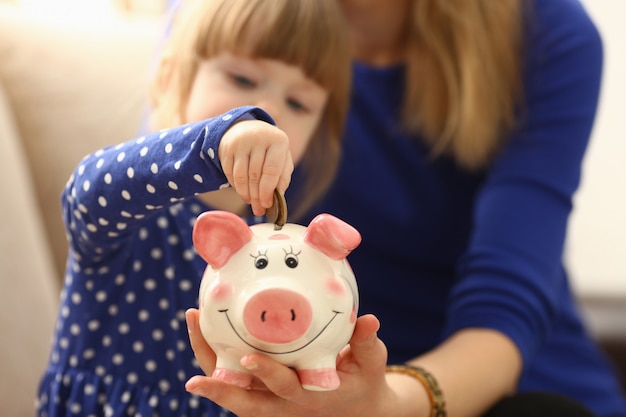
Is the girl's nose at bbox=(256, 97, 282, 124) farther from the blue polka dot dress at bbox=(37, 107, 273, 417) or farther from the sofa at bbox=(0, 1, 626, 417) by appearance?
the sofa at bbox=(0, 1, 626, 417)

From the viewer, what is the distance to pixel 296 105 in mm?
607

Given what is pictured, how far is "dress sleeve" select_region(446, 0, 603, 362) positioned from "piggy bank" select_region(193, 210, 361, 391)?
0.33m

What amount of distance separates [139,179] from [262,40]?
0.17 m

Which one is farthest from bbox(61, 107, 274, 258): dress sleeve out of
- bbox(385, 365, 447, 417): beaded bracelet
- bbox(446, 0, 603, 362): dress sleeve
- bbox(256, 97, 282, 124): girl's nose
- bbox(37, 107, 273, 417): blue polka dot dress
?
bbox(446, 0, 603, 362): dress sleeve

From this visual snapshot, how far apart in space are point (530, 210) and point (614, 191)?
0.78m

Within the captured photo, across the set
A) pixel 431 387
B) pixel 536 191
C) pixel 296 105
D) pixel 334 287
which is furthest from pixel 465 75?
pixel 334 287

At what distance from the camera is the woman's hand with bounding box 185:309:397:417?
0.39m

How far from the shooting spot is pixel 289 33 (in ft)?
1.93

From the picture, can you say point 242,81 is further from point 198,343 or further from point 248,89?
point 198,343

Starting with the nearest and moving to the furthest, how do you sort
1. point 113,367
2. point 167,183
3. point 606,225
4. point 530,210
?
point 167,183 < point 113,367 < point 530,210 < point 606,225

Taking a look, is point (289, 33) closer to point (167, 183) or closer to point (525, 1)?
point (167, 183)

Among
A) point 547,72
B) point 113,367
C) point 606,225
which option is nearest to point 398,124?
point 547,72

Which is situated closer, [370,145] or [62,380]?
[62,380]

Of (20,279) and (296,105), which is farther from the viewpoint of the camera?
(20,279)
